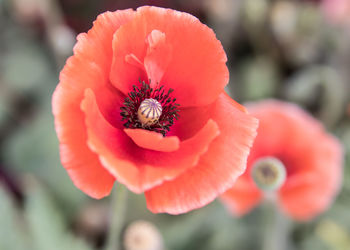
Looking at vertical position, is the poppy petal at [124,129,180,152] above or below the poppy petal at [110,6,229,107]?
below

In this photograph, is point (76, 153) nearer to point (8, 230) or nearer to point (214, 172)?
point (214, 172)

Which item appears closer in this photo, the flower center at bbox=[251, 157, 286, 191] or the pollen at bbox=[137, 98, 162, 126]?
the pollen at bbox=[137, 98, 162, 126]

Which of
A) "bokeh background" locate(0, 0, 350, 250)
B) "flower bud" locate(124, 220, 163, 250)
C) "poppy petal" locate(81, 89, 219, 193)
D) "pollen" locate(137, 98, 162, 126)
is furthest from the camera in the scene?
"bokeh background" locate(0, 0, 350, 250)

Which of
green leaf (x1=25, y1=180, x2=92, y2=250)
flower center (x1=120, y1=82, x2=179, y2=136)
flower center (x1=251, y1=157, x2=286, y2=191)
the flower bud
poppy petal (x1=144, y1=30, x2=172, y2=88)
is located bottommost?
green leaf (x1=25, y1=180, x2=92, y2=250)

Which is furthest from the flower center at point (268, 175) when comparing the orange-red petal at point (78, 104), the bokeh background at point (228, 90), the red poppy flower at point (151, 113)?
the bokeh background at point (228, 90)

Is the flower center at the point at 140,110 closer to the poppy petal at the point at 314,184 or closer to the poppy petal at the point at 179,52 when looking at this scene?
the poppy petal at the point at 179,52

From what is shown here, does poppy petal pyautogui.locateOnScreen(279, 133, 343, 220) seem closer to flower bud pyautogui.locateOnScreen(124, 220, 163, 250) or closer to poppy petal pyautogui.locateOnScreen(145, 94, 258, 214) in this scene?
flower bud pyautogui.locateOnScreen(124, 220, 163, 250)

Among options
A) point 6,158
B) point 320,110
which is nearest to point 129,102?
point 6,158

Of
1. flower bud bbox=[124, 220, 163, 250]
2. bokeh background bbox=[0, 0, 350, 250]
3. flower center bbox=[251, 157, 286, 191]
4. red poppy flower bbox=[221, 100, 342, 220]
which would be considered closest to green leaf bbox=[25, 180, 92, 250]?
bokeh background bbox=[0, 0, 350, 250]

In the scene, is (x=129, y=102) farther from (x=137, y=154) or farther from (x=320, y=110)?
(x=320, y=110)
